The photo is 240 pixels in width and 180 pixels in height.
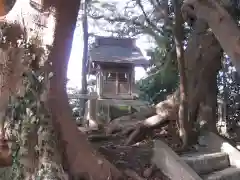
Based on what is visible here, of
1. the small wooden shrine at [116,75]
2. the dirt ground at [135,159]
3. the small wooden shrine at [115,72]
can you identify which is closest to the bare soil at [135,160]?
the dirt ground at [135,159]

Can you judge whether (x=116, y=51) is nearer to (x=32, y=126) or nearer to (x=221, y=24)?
(x=221, y=24)

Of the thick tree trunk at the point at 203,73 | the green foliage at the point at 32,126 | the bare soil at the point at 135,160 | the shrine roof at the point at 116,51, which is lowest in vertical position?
the bare soil at the point at 135,160

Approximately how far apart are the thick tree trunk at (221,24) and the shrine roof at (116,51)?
7.20 meters

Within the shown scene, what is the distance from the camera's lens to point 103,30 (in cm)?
1686

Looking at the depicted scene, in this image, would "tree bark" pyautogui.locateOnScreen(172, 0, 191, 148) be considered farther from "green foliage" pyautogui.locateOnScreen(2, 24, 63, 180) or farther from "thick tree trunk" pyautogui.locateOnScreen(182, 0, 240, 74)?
"green foliage" pyautogui.locateOnScreen(2, 24, 63, 180)

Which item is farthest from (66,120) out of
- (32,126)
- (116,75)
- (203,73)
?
(116,75)

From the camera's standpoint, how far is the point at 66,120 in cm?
360

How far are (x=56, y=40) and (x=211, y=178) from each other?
8.90 feet

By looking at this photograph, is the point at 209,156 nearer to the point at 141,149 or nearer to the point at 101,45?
the point at 141,149

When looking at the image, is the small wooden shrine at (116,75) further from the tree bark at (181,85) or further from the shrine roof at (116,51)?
the tree bark at (181,85)

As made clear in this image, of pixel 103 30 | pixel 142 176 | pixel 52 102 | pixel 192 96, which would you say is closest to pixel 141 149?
pixel 142 176

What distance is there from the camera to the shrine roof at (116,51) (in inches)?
519

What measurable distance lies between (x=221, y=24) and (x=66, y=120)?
10.9 feet

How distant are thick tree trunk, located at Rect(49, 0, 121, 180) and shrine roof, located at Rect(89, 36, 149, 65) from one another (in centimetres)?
917
